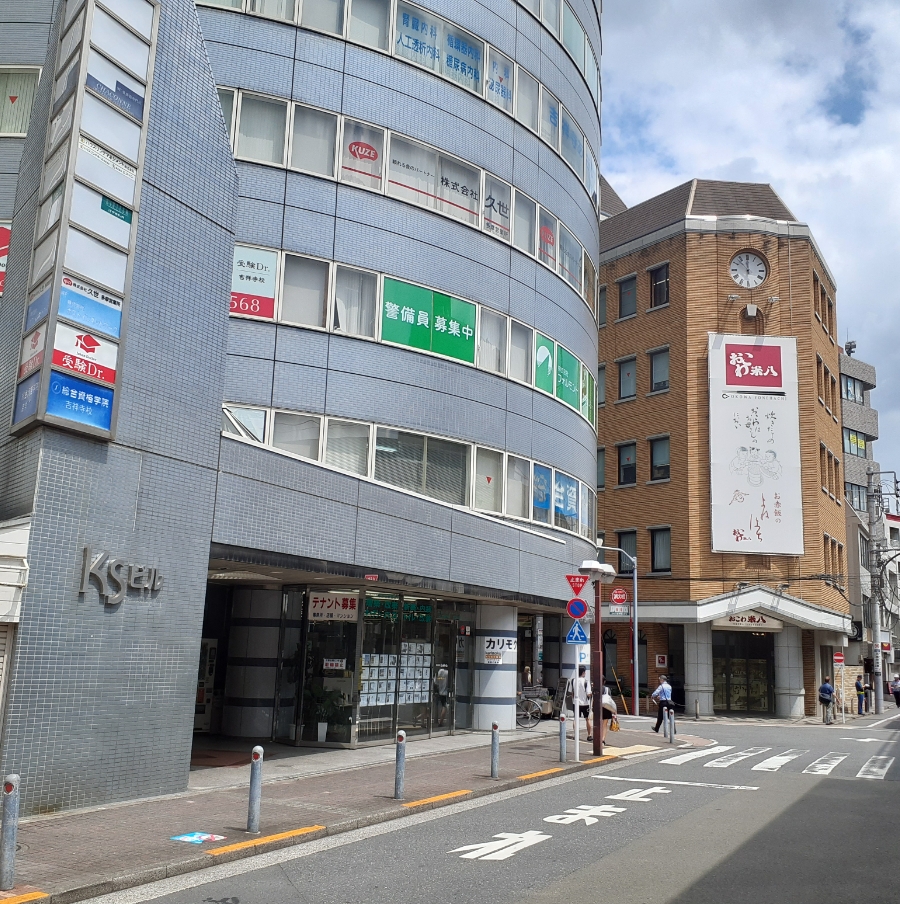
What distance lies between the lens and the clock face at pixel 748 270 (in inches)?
1657

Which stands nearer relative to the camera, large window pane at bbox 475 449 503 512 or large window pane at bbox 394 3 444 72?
large window pane at bbox 394 3 444 72

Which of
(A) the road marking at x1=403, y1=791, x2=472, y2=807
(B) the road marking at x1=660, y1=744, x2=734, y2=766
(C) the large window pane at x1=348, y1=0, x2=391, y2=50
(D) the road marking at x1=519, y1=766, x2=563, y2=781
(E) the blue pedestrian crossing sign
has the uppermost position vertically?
(C) the large window pane at x1=348, y1=0, x2=391, y2=50

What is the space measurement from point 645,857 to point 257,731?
10542mm

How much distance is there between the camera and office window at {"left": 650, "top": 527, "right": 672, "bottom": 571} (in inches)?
1606

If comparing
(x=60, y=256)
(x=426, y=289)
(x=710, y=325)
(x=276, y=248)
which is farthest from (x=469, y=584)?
(x=710, y=325)

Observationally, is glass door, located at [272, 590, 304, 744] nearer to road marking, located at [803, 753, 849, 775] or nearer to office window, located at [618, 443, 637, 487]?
road marking, located at [803, 753, 849, 775]

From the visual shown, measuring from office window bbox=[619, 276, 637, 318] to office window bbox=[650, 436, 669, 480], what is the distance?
21.2 ft

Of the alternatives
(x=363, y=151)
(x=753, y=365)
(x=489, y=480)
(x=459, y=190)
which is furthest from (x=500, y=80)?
(x=753, y=365)

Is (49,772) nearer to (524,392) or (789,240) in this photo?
(524,392)

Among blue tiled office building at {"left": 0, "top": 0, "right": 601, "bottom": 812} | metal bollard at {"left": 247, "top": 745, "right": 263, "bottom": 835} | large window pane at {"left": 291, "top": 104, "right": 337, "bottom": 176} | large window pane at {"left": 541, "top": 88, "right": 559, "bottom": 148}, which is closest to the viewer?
metal bollard at {"left": 247, "top": 745, "right": 263, "bottom": 835}

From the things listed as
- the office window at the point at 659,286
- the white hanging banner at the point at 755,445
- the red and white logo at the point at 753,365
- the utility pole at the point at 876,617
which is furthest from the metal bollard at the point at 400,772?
the utility pole at the point at 876,617

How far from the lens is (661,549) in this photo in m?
41.2

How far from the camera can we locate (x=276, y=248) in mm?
19188

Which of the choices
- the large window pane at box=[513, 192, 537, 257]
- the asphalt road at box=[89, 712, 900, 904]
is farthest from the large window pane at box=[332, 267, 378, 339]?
the asphalt road at box=[89, 712, 900, 904]
